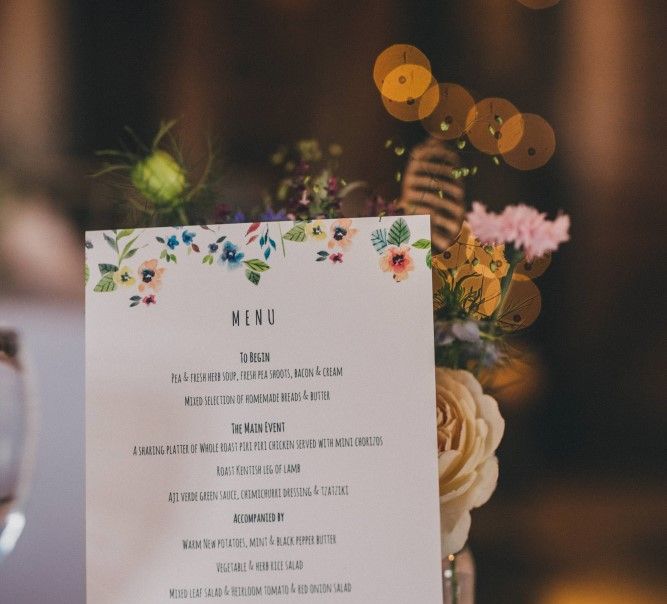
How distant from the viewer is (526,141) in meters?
0.74

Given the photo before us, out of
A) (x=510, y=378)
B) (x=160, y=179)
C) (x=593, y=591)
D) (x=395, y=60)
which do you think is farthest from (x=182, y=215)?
(x=593, y=591)

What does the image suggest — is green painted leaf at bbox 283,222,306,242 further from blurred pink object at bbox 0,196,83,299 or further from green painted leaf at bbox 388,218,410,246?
blurred pink object at bbox 0,196,83,299

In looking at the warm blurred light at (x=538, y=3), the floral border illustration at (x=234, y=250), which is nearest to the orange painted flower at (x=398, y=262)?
the floral border illustration at (x=234, y=250)

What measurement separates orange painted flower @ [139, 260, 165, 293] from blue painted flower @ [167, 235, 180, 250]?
1 centimetres

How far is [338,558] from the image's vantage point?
0.48 m

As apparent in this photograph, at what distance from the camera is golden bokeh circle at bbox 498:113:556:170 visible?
0.67m

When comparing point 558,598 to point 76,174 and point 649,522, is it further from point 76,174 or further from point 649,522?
point 76,174

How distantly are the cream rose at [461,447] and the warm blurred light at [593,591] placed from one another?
0.80ft

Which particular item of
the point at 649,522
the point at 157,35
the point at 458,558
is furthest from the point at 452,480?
the point at 157,35

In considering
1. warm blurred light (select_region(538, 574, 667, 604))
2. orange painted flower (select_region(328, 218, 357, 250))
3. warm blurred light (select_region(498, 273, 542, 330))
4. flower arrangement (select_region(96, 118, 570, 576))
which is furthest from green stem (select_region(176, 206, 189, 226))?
warm blurred light (select_region(538, 574, 667, 604))

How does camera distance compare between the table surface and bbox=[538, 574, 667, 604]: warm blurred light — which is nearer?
the table surface

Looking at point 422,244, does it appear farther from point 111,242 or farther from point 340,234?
point 111,242

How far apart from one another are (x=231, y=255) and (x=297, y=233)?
0.04m

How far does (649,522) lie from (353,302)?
0.59m
